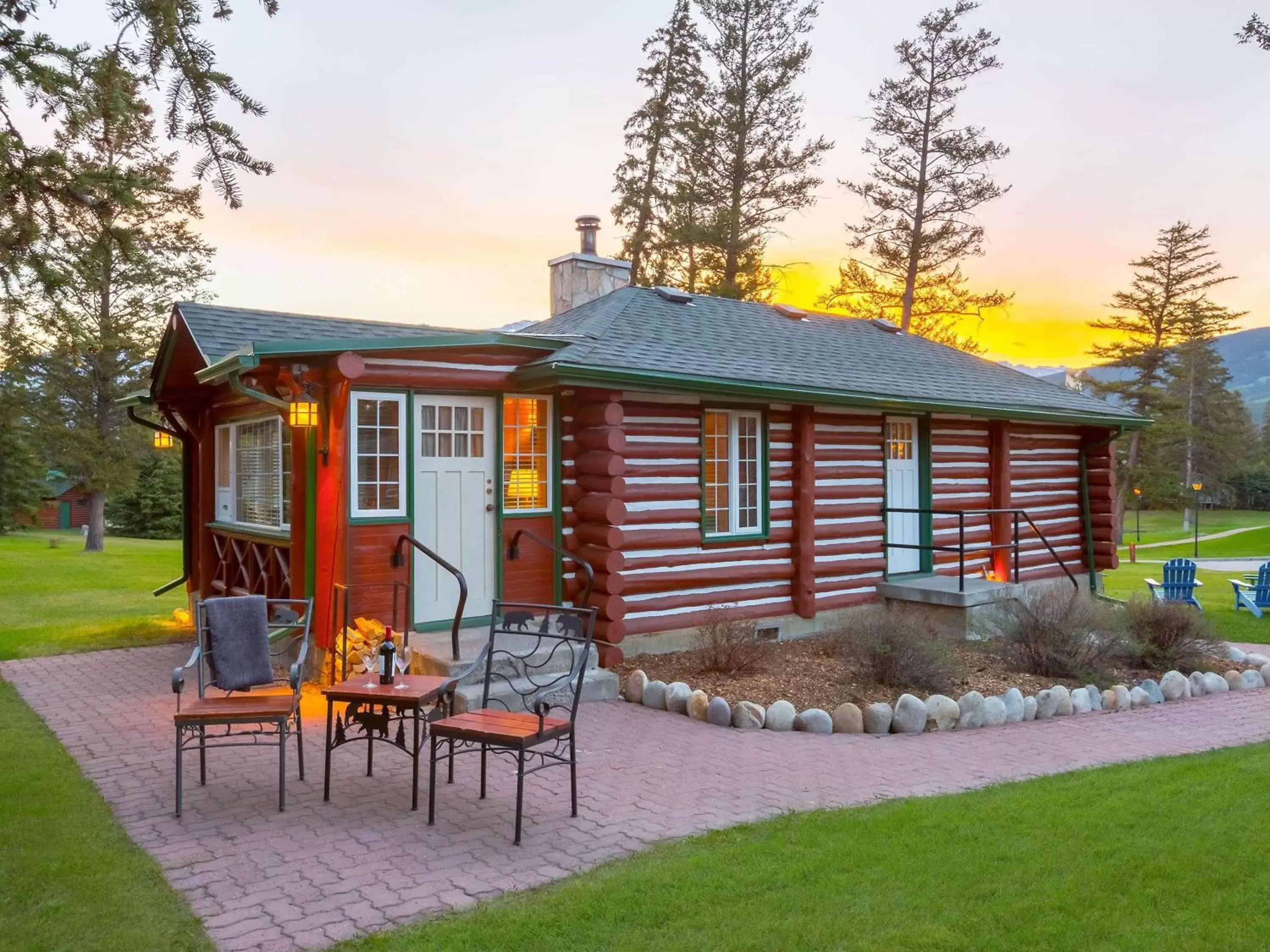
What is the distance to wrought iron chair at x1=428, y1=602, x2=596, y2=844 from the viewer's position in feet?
17.3

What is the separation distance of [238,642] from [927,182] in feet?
90.2

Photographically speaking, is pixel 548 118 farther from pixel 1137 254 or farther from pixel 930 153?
pixel 1137 254

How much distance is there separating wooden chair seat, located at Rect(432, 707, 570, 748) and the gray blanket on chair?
2.01 metres

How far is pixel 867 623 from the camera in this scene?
9953 mm

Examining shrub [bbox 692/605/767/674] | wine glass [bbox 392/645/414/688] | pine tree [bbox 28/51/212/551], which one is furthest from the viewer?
pine tree [bbox 28/51/212/551]

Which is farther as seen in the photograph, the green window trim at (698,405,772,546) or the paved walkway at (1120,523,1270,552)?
the paved walkway at (1120,523,1270,552)

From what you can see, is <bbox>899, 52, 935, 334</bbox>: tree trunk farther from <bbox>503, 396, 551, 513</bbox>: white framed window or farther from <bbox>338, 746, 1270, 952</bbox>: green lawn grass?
<bbox>338, 746, 1270, 952</bbox>: green lawn grass

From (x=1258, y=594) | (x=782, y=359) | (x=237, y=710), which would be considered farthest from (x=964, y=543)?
(x=237, y=710)

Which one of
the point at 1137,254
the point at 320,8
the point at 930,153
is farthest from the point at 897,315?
the point at 320,8

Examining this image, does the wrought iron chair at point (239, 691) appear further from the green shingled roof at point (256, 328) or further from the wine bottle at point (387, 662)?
the green shingled roof at point (256, 328)

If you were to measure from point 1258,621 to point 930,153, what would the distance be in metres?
18.4

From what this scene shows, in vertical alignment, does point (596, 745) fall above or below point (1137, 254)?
below

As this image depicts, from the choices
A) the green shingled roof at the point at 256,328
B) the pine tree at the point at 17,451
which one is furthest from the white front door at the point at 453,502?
the pine tree at the point at 17,451

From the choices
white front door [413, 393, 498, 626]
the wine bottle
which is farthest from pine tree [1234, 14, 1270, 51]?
the wine bottle
